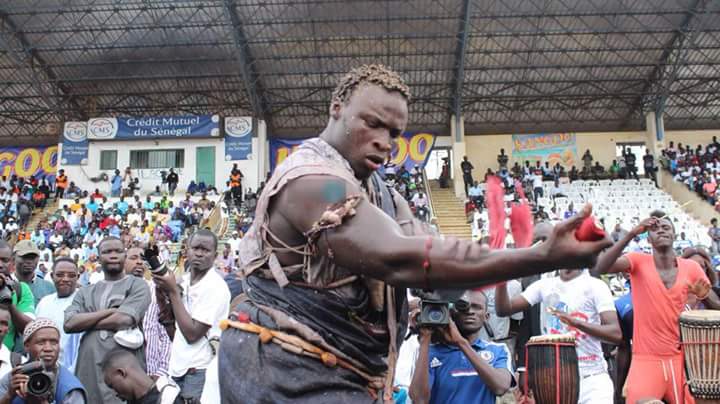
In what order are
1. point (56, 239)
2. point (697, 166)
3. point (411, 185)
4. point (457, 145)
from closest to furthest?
point (56, 239) < point (411, 185) < point (697, 166) < point (457, 145)

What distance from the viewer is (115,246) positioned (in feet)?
17.7

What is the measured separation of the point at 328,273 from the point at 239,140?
28.2 meters

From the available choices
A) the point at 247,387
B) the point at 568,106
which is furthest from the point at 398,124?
the point at 568,106

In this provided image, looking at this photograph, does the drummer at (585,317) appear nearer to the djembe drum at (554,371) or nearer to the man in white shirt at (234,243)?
the djembe drum at (554,371)

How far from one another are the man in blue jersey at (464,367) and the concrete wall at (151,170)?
25.7 metres

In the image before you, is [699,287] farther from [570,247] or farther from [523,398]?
[570,247]

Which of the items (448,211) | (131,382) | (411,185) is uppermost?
(411,185)

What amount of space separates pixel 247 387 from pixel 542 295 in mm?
3800

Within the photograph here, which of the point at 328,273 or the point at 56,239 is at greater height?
the point at 56,239

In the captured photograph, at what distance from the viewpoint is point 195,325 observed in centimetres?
464

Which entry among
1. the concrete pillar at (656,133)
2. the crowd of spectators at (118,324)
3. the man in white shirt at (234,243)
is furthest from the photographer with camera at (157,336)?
the concrete pillar at (656,133)

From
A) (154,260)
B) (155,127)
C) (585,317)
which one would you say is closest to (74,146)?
(155,127)

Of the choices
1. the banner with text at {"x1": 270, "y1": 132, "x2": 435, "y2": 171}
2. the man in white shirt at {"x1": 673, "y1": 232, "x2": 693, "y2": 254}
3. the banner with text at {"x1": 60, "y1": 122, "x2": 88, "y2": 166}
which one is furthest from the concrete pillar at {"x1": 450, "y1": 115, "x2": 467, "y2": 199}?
the banner with text at {"x1": 60, "y1": 122, "x2": 88, "y2": 166}

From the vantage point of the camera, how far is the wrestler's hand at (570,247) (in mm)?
1576
